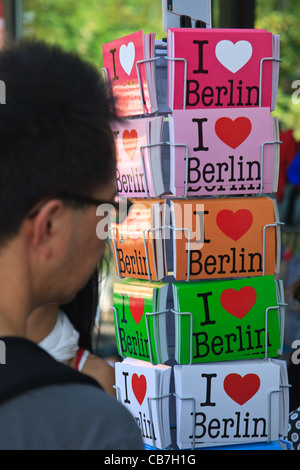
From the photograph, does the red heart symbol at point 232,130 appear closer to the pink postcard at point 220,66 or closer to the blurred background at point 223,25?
the pink postcard at point 220,66

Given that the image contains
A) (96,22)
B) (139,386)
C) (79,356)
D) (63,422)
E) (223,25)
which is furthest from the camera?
(96,22)

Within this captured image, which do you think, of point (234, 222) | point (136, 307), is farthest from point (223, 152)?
point (136, 307)

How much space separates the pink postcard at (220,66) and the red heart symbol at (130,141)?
0.53 feet

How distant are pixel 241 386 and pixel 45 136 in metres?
1.40

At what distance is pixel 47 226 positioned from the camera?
0.94 meters

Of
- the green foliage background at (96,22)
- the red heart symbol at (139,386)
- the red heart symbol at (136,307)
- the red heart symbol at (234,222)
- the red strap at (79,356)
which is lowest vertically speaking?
the red heart symbol at (139,386)

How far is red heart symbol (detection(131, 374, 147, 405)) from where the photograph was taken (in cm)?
211

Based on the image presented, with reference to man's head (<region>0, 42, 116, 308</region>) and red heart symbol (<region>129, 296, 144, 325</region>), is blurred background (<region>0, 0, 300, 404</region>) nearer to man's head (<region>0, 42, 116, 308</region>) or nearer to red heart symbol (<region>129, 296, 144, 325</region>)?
red heart symbol (<region>129, 296, 144, 325</region>)

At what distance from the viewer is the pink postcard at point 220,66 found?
2014mm

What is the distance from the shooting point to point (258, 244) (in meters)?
2.14

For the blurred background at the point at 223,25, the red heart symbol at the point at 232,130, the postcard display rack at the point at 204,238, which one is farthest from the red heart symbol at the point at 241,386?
the blurred background at the point at 223,25

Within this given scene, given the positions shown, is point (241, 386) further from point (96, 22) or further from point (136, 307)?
point (96, 22)

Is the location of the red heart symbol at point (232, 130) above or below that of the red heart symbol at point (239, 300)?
above

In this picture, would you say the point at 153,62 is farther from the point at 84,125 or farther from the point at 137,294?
the point at 84,125
